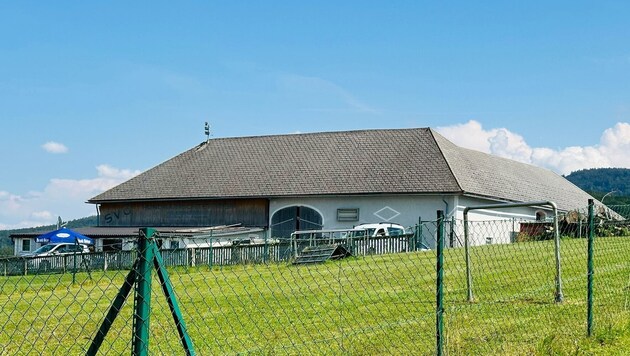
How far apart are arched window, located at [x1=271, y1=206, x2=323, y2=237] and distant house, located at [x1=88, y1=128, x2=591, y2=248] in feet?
0.16

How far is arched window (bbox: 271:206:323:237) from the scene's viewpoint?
38.9m

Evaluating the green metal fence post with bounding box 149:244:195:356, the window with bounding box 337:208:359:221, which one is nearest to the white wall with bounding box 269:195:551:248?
the window with bounding box 337:208:359:221

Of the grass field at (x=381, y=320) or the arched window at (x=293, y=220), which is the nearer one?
the grass field at (x=381, y=320)

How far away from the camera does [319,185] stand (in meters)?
39.3

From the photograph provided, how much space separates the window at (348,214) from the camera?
38.1 metres

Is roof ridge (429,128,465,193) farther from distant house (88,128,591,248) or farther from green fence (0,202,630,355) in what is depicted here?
green fence (0,202,630,355)

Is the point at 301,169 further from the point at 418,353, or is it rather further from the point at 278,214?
the point at 418,353

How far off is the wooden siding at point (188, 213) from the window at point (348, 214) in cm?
406

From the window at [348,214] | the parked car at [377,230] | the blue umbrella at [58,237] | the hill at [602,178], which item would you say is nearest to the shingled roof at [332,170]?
the window at [348,214]

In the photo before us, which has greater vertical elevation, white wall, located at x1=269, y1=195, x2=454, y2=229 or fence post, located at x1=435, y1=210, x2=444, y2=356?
white wall, located at x1=269, y1=195, x2=454, y2=229

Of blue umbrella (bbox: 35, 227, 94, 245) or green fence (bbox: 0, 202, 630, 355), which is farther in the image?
blue umbrella (bbox: 35, 227, 94, 245)

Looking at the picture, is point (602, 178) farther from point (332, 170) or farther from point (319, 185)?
point (319, 185)

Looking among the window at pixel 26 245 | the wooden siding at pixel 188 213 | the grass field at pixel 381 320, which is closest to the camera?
the grass field at pixel 381 320

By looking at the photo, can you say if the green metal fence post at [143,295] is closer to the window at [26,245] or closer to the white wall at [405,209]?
the white wall at [405,209]
